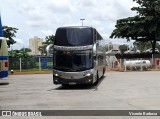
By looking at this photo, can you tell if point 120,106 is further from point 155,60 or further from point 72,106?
point 155,60

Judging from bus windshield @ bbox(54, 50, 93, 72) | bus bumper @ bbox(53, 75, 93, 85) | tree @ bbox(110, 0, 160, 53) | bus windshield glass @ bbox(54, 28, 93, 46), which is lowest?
bus bumper @ bbox(53, 75, 93, 85)

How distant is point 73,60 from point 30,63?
97.9 ft

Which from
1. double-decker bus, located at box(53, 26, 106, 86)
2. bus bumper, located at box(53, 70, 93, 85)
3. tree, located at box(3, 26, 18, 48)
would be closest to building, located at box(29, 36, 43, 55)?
tree, located at box(3, 26, 18, 48)

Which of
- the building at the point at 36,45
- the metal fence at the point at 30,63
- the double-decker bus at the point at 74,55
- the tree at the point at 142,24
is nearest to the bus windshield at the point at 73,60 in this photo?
the double-decker bus at the point at 74,55

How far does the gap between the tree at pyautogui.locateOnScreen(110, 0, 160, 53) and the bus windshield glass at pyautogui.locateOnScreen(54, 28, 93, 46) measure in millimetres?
31145

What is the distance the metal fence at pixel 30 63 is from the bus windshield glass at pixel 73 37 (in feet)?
91.4

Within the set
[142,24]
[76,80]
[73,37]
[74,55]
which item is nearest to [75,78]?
[76,80]

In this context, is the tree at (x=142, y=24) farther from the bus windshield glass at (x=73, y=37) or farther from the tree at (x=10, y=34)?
the bus windshield glass at (x=73, y=37)

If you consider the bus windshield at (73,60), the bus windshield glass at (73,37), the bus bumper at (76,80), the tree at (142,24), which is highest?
the tree at (142,24)

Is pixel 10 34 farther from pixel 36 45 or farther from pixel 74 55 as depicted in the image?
pixel 36 45

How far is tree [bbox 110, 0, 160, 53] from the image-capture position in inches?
2128

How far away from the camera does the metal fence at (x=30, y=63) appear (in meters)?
50.4

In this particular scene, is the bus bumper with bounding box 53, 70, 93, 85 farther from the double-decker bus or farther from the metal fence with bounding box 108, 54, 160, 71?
the metal fence with bounding box 108, 54, 160, 71

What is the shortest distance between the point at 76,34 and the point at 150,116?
1176cm
